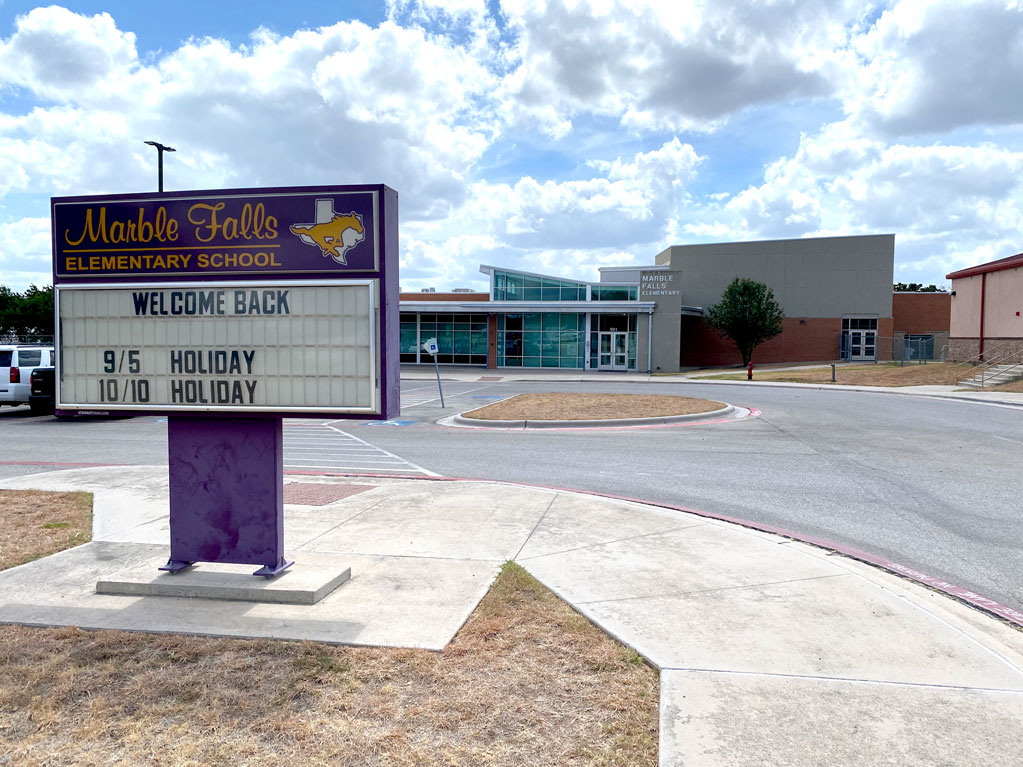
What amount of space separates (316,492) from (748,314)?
40.1m

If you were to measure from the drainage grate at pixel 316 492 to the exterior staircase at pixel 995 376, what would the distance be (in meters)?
27.2

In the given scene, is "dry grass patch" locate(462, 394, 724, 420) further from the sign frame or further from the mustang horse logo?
the mustang horse logo

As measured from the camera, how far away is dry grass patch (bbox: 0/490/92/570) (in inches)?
281

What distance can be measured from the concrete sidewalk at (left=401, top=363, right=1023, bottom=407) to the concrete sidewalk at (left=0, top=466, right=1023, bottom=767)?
2095 centimetres

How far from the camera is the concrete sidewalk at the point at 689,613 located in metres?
3.86

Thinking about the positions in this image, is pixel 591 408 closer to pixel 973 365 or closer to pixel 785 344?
pixel 973 365

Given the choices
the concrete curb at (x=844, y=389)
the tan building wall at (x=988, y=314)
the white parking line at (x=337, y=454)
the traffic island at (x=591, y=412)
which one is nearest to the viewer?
the white parking line at (x=337, y=454)

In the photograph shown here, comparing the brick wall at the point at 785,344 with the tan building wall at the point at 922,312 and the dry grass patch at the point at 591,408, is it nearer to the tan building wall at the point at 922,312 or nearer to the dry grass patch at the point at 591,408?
the tan building wall at the point at 922,312

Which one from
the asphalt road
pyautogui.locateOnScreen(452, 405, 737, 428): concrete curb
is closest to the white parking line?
the asphalt road

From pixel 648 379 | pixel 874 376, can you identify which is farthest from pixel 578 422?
pixel 874 376

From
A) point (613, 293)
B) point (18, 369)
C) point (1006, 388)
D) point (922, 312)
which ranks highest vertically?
point (613, 293)

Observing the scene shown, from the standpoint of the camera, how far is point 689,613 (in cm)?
545

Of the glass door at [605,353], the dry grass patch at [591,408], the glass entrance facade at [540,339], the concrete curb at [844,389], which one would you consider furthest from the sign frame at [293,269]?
the glass entrance facade at [540,339]

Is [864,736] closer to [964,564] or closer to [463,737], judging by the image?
[463,737]
